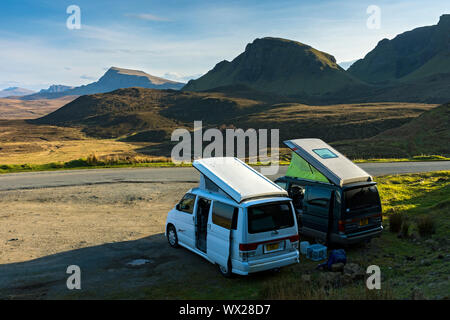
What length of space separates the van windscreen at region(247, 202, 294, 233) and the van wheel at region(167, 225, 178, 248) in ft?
11.5

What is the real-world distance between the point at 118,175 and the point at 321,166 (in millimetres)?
17701

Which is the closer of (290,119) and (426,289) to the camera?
(426,289)

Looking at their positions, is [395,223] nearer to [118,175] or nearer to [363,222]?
[363,222]

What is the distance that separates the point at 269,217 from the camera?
822cm

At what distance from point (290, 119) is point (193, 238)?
71441 mm

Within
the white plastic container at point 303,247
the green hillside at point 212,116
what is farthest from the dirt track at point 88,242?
the green hillside at point 212,116

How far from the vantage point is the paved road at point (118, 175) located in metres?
22.1

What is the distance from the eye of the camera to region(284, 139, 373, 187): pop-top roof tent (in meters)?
9.86

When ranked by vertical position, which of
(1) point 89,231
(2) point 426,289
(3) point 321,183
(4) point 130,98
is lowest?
(1) point 89,231

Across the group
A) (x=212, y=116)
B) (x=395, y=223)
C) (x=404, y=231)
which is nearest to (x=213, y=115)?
(x=212, y=116)

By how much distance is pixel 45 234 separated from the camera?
1240 centimetres
